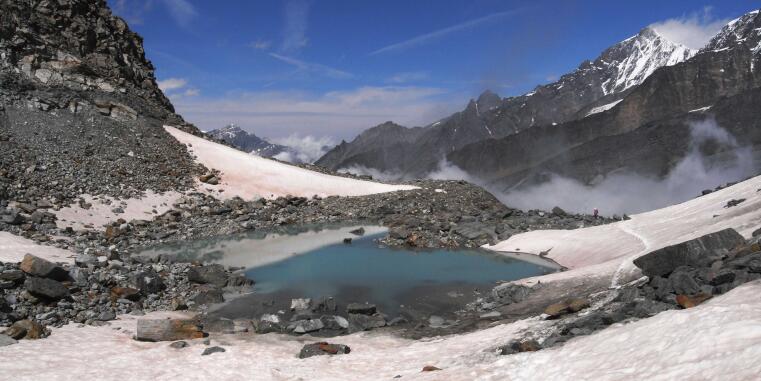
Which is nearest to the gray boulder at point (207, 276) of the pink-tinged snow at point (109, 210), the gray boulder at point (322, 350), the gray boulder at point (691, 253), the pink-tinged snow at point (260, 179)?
the gray boulder at point (322, 350)

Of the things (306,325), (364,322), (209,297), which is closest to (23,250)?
(209,297)

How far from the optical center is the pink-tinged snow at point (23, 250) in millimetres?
19297

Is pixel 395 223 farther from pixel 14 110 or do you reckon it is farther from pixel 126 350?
pixel 14 110

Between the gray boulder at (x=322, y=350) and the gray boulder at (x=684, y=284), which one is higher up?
the gray boulder at (x=684, y=284)

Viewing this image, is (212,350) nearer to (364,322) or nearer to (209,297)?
(364,322)

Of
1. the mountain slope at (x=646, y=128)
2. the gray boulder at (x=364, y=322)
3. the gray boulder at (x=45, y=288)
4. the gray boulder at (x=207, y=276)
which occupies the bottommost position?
the gray boulder at (x=364, y=322)

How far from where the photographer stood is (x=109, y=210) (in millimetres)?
32688

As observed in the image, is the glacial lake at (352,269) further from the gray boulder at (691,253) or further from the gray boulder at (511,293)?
the gray boulder at (691,253)

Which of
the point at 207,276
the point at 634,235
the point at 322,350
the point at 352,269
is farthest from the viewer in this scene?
the point at 352,269

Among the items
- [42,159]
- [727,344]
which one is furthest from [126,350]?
[42,159]

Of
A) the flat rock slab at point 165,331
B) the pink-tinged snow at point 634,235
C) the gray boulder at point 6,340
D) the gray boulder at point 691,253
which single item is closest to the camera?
the gray boulder at point 6,340

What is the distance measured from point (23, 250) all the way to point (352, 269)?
13.5 m

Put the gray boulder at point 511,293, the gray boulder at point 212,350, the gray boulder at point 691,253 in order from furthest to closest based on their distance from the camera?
1. the gray boulder at point 511,293
2. the gray boulder at point 691,253
3. the gray boulder at point 212,350

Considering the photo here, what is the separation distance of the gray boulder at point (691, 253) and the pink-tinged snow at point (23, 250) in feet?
67.1
